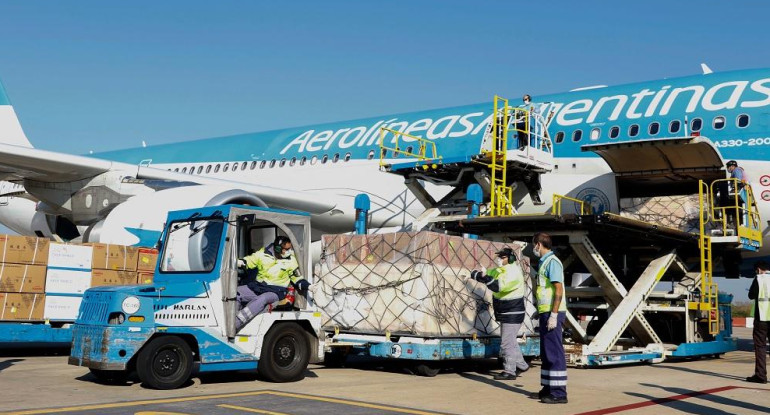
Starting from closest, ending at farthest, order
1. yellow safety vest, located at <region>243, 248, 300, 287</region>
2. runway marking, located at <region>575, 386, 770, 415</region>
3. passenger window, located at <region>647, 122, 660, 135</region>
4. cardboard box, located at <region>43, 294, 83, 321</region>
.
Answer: runway marking, located at <region>575, 386, 770, 415</region>, yellow safety vest, located at <region>243, 248, 300, 287</region>, cardboard box, located at <region>43, 294, 83, 321</region>, passenger window, located at <region>647, 122, 660, 135</region>

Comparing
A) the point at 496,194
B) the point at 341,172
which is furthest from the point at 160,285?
the point at 341,172

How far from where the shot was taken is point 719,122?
39.3ft

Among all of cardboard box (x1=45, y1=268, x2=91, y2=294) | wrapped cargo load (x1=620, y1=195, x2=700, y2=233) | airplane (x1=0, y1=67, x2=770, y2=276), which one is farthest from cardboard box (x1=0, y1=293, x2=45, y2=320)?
wrapped cargo load (x1=620, y1=195, x2=700, y2=233)

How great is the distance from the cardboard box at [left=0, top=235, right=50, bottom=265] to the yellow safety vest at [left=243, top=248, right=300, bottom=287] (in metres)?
4.27

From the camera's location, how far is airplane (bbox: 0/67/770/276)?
12031mm

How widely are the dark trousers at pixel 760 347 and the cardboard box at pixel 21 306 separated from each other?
913cm

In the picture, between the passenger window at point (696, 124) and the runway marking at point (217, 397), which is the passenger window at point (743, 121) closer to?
the passenger window at point (696, 124)

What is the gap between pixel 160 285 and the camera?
7625 millimetres

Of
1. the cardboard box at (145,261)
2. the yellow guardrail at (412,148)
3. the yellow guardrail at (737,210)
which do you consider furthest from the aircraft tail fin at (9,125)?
the yellow guardrail at (737,210)

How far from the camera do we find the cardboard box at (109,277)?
11.0 m

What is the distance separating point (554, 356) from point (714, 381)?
2.86 m

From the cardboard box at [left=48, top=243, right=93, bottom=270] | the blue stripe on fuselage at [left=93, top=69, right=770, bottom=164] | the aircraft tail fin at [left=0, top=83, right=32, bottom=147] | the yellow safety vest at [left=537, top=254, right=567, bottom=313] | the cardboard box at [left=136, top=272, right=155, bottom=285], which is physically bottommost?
the yellow safety vest at [left=537, top=254, right=567, bottom=313]

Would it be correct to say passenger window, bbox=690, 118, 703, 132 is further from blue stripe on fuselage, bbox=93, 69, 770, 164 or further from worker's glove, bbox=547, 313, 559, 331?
worker's glove, bbox=547, 313, 559, 331

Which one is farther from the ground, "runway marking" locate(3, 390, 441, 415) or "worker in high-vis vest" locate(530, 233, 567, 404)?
"worker in high-vis vest" locate(530, 233, 567, 404)
